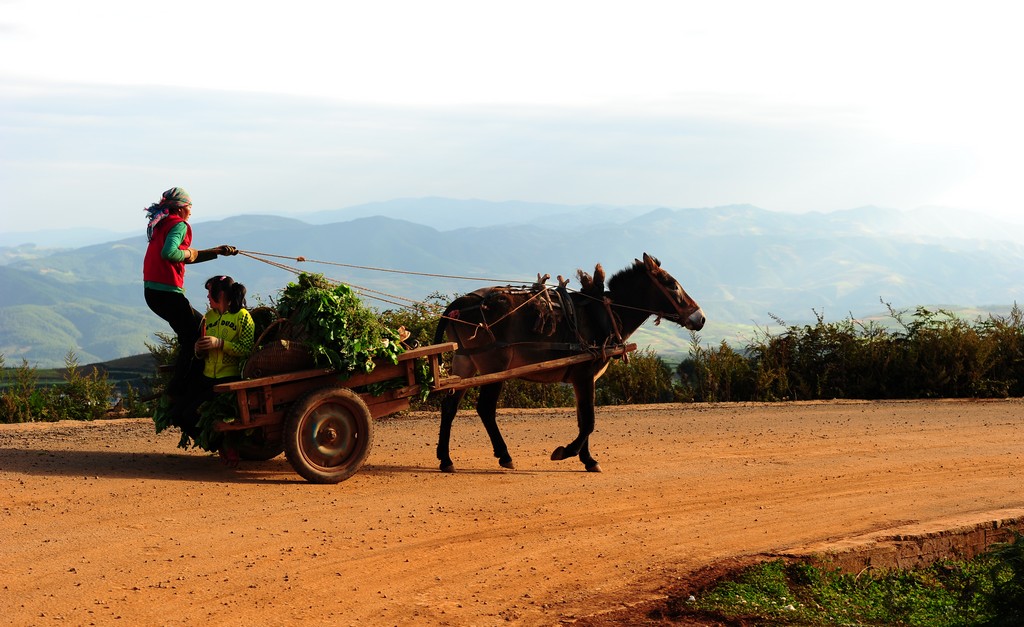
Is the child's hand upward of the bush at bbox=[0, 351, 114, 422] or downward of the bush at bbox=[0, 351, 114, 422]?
upward

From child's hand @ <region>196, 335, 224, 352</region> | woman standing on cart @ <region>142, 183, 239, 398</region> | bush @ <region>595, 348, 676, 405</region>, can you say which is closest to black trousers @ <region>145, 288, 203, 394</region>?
woman standing on cart @ <region>142, 183, 239, 398</region>

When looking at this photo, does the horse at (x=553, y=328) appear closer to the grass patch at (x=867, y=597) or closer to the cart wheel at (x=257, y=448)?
the cart wheel at (x=257, y=448)

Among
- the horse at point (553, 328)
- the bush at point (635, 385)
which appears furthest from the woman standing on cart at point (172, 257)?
the bush at point (635, 385)

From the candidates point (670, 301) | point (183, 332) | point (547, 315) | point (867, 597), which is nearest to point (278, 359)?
point (183, 332)

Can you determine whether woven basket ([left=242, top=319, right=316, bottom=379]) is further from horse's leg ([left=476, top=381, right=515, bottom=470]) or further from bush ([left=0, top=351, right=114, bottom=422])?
bush ([left=0, top=351, right=114, bottom=422])

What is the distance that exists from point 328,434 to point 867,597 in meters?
5.03

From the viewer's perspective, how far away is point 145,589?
21.8ft

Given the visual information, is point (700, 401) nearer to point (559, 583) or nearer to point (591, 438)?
point (591, 438)

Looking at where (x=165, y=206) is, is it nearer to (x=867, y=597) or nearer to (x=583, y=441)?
(x=583, y=441)

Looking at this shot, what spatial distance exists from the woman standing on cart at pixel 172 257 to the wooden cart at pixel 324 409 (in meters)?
0.95

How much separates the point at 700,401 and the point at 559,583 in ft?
38.0

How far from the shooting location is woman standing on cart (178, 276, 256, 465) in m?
9.52

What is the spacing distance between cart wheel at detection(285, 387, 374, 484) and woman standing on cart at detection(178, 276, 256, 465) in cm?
79

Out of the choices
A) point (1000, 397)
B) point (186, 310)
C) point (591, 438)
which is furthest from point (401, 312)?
point (1000, 397)
